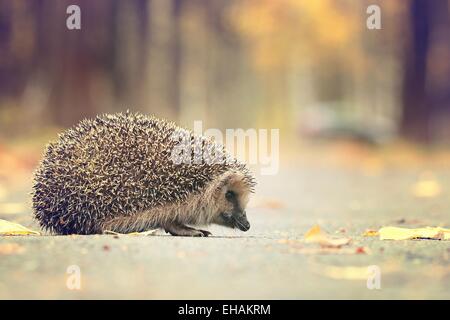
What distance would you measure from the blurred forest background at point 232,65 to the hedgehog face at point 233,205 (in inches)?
480

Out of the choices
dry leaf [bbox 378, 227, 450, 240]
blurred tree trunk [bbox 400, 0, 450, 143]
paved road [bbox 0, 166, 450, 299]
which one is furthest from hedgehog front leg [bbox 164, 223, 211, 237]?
blurred tree trunk [bbox 400, 0, 450, 143]

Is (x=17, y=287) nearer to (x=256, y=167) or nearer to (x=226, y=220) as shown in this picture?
(x=226, y=220)

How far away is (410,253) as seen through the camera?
706 centimetres

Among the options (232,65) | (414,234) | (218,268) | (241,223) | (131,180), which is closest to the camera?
(218,268)

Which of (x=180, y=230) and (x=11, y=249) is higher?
(x=11, y=249)

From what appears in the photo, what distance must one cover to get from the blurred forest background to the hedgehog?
12.0m

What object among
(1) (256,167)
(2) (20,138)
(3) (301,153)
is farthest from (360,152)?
(2) (20,138)

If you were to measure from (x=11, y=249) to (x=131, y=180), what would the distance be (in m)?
1.52

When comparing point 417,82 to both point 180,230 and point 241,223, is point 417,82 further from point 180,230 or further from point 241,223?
point 180,230

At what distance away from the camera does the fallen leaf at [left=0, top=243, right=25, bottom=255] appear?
6832 mm

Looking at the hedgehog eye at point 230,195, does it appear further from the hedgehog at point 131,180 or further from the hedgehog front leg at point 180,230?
the hedgehog front leg at point 180,230

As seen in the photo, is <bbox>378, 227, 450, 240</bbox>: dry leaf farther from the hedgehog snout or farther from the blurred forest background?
the blurred forest background

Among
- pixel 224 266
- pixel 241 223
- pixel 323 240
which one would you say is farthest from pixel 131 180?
pixel 323 240

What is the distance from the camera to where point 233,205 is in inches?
340
